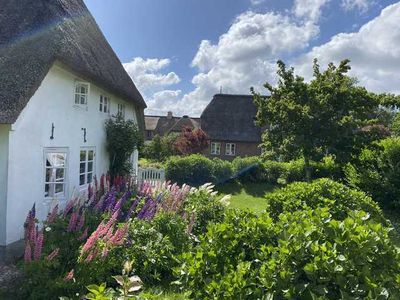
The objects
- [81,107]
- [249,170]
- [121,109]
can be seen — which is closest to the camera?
[81,107]

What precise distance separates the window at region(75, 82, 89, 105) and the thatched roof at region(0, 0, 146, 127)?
39cm

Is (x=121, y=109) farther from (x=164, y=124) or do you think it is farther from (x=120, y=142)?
(x=164, y=124)

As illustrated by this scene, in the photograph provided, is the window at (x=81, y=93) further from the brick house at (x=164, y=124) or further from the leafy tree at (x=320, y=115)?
the brick house at (x=164, y=124)

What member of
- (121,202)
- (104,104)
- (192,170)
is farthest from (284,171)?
(121,202)

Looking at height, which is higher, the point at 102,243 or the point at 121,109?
the point at 121,109

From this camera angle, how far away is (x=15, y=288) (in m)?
4.16

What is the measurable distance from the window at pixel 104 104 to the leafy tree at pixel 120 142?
0.41 metres

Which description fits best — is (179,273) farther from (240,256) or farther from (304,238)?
(304,238)

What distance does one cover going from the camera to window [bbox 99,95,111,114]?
1193 centimetres

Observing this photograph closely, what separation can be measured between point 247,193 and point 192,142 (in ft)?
44.0

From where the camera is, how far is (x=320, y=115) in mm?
10578

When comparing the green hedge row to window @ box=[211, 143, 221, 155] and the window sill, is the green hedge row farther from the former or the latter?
window @ box=[211, 143, 221, 155]

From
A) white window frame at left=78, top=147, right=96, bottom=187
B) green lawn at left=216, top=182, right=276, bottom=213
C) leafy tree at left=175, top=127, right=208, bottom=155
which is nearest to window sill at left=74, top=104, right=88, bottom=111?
white window frame at left=78, top=147, right=96, bottom=187

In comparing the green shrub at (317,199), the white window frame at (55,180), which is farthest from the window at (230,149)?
the green shrub at (317,199)
